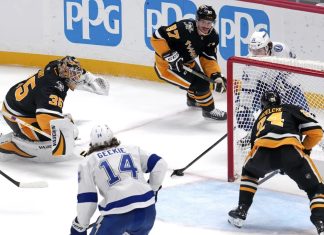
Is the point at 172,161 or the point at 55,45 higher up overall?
the point at 55,45

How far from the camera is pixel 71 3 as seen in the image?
9.10 metres

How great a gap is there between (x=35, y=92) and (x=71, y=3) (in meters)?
2.20

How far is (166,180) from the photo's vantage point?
6.83 metres

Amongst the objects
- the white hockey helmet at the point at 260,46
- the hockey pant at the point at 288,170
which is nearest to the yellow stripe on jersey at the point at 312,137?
the hockey pant at the point at 288,170

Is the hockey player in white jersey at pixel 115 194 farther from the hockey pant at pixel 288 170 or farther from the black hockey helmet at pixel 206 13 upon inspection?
the black hockey helmet at pixel 206 13

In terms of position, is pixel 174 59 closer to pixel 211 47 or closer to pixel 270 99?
pixel 211 47

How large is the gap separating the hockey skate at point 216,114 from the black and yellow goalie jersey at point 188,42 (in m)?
0.28

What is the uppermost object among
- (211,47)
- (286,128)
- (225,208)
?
(211,47)

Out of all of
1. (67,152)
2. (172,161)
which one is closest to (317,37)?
(172,161)

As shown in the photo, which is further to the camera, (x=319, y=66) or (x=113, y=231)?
(x=319, y=66)

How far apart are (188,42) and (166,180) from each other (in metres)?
1.38

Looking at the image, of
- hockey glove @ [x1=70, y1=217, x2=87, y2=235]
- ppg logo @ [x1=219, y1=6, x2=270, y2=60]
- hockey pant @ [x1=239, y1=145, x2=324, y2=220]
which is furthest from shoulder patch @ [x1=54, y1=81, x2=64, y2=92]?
hockey glove @ [x1=70, y1=217, x2=87, y2=235]

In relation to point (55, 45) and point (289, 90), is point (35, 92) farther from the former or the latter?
point (55, 45)

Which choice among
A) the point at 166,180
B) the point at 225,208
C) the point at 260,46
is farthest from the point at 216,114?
the point at 225,208
